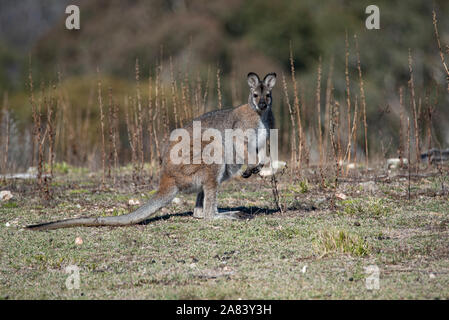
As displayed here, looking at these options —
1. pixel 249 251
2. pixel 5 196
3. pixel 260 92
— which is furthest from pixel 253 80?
pixel 5 196

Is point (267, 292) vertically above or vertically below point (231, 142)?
below

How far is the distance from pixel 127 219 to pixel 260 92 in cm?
266

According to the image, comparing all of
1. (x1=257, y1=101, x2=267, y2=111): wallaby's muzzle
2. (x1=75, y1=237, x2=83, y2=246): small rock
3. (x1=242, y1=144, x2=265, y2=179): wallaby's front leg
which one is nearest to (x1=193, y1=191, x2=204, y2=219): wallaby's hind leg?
(x1=242, y1=144, x2=265, y2=179): wallaby's front leg

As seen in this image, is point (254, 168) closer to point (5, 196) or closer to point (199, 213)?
point (199, 213)

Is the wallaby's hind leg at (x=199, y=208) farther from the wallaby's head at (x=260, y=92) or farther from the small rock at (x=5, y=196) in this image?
the small rock at (x=5, y=196)

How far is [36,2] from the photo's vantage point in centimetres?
6731

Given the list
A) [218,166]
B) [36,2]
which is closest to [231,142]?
[218,166]

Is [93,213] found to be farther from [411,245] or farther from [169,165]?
[411,245]

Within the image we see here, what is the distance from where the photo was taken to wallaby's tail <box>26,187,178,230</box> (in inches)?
306

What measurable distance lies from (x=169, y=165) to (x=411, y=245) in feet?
10.5

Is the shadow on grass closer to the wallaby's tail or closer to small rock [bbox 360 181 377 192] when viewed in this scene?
the wallaby's tail

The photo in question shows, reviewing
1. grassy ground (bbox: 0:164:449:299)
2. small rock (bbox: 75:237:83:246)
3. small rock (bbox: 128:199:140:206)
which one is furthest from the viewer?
small rock (bbox: 128:199:140:206)

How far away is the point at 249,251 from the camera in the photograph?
22.7 ft

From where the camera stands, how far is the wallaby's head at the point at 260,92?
8891 mm
